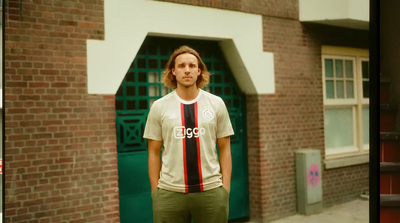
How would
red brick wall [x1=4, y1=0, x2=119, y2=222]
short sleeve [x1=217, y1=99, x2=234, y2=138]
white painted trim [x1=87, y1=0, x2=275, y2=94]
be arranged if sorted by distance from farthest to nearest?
1. white painted trim [x1=87, y1=0, x2=275, y2=94]
2. red brick wall [x1=4, y1=0, x2=119, y2=222]
3. short sleeve [x1=217, y1=99, x2=234, y2=138]

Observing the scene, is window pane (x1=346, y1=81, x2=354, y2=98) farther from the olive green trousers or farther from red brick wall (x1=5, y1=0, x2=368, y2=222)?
the olive green trousers

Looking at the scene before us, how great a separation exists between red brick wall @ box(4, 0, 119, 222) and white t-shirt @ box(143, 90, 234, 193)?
2170 mm

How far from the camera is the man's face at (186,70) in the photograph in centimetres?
327

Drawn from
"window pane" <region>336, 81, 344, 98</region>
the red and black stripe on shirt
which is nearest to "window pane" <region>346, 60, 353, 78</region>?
"window pane" <region>336, 81, 344, 98</region>

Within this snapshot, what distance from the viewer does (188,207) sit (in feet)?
10.4

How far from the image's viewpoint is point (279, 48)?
7309 mm

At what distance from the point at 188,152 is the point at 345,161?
5935 mm

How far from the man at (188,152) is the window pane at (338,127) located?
5525 mm

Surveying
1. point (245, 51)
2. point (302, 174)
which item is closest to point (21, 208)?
point (245, 51)

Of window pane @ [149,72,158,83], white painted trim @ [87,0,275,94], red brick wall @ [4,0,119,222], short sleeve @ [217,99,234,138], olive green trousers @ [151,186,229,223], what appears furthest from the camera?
window pane @ [149,72,158,83]

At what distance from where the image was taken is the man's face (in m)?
3.27

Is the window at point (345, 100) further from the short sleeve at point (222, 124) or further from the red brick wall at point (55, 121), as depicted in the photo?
the short sleeve at point (222, 124)

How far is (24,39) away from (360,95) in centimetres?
661

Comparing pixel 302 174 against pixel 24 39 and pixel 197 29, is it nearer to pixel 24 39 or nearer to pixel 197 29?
pixel 197 29
